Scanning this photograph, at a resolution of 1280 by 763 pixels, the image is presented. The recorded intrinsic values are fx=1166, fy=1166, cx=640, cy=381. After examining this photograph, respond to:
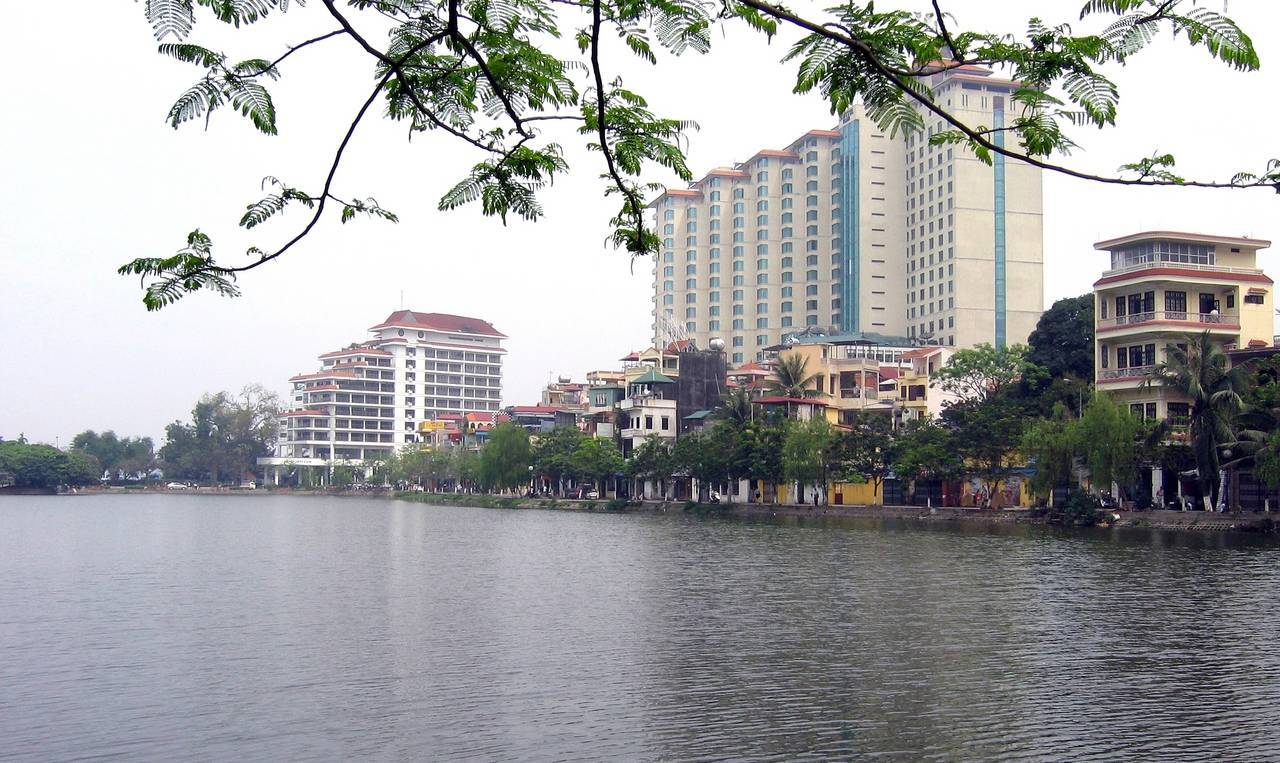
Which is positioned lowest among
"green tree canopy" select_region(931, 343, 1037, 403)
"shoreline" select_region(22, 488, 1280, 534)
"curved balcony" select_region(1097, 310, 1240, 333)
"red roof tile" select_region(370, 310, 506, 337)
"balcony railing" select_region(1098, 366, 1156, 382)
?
"shoreline" select_region(22, 488, 1280, 534)

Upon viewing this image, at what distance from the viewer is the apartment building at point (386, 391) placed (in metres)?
126

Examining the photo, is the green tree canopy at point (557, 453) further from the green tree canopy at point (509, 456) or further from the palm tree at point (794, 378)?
the palm tree at point (794, 378)

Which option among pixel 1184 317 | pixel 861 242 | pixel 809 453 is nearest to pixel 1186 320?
pixel 1184 317

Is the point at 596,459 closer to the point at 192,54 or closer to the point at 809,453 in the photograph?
the point at 809,453

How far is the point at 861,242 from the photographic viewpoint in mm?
97000

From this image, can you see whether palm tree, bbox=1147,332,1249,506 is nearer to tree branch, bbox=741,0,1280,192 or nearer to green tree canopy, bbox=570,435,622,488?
green tree canopy, bbox=570,435,622,488

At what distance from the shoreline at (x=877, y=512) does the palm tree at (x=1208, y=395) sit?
1.48 m

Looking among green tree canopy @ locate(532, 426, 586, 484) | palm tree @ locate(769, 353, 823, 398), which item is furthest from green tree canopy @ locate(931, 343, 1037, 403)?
green tree canopy @ locate(532, 426, 586, 484)

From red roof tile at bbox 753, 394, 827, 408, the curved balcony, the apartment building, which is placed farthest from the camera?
the apartment building

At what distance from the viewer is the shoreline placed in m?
35.8

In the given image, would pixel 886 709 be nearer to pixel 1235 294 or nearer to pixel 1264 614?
pixel 1264 614

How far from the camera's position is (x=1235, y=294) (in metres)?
41.9

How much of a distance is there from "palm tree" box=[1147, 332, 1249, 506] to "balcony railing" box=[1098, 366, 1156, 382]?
3783 millimetres

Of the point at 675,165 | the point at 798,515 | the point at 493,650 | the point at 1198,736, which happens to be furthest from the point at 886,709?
the point at 798,515
